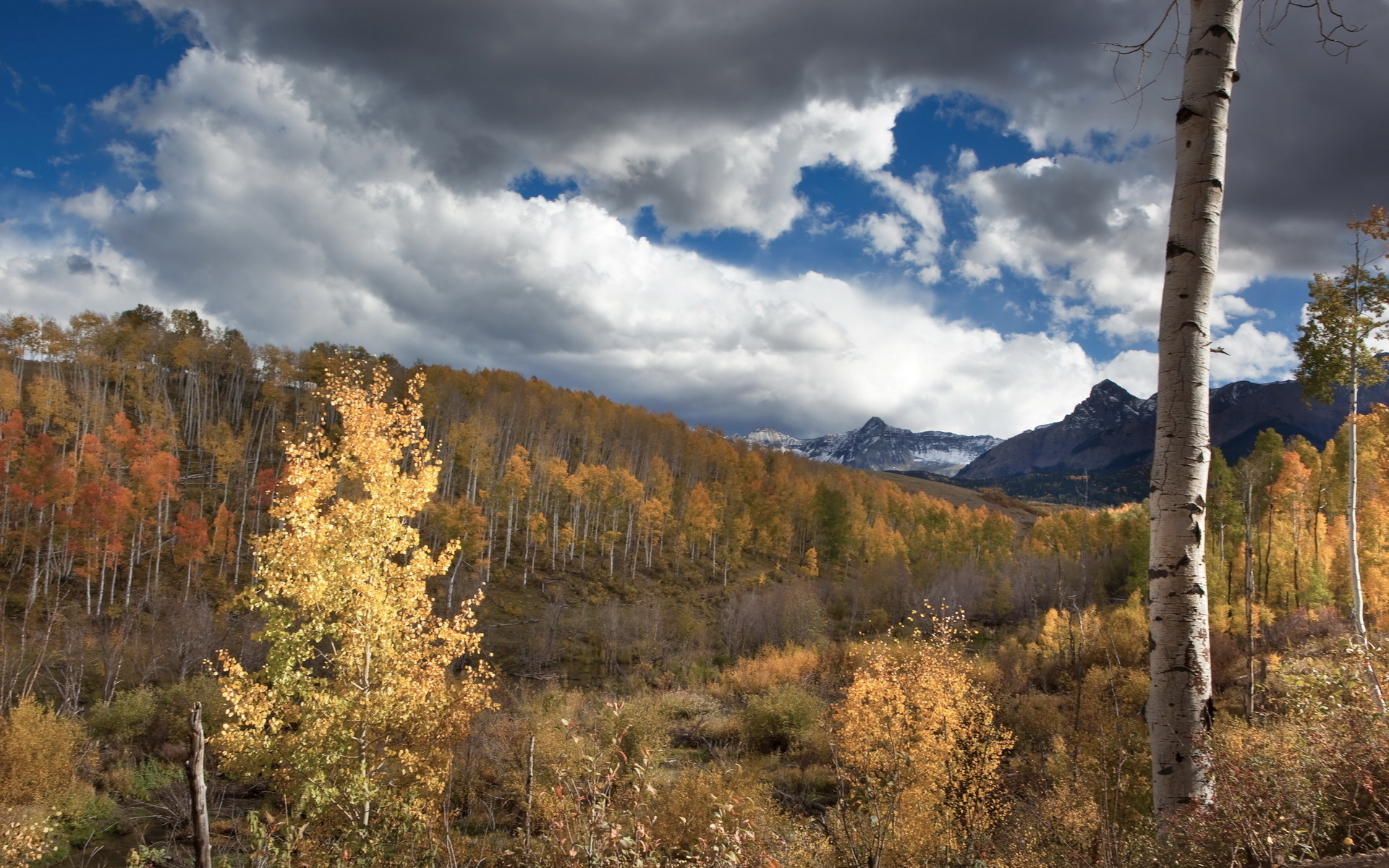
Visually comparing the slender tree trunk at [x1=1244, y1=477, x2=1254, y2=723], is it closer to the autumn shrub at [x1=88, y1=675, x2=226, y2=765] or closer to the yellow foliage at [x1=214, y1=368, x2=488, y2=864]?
the yellow foliage at [x1=214, y1=368, x2=488, y2=864]

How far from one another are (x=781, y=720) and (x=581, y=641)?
2149 cm

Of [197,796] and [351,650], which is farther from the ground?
[197,796]

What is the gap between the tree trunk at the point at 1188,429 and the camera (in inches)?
136

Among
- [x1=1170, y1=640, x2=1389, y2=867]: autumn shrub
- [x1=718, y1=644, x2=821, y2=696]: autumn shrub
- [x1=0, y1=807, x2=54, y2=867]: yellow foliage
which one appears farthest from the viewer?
[x1=718, y1=644, x2=821, y2=696]: autumn shrub

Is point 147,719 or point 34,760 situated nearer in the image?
point 34,760

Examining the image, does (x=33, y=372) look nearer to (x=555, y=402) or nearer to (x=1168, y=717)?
(x=555, y=402)

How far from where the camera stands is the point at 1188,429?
12.0ft

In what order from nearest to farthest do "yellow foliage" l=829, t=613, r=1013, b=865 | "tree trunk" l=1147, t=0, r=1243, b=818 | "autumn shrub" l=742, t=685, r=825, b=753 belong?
1. "tree trunk" l=1147, t=0, r=1243, b=818
2. "yellow foliage" l=829, t=613, r=1013, b=865
3. "autumn shrub" l=742, t=685, r=825, b=753

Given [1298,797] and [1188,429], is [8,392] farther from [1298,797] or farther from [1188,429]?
[1298,797]

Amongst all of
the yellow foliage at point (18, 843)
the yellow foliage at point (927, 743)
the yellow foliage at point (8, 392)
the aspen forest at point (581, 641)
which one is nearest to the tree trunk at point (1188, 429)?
the aspen forest at point (581, 641)

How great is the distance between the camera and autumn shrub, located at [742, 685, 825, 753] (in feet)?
98.3

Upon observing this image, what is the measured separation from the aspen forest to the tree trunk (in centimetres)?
45

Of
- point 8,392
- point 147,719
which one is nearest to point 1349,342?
point 147,719

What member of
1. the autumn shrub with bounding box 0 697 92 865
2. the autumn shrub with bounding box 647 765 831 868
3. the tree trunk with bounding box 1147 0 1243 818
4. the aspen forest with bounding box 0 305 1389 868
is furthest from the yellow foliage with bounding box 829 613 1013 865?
the autumn shrub with bounding box 0 697 92 865
